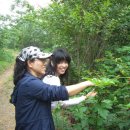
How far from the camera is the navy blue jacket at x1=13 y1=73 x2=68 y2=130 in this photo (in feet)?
10.5

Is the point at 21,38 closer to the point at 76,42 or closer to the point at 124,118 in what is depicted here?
the point at 76,42

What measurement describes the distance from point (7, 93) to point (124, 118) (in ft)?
28.5

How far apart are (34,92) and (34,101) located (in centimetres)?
13

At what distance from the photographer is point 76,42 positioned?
725 centimetres

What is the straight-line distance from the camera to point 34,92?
10.7ft

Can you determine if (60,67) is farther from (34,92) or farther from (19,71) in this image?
(34,92)

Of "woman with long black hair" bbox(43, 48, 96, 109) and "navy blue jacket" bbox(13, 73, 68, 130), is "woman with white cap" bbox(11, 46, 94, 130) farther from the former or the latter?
"woman with long black hair" bbox(43, 48, 96, 109)

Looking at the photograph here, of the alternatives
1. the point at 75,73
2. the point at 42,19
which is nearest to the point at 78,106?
the point at 75,73

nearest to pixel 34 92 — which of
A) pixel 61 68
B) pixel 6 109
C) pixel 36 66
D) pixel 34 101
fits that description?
pixel 34 101

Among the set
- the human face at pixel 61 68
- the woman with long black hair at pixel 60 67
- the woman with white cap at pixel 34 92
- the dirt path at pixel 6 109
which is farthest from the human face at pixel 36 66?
the dirt path at pixel 6 109

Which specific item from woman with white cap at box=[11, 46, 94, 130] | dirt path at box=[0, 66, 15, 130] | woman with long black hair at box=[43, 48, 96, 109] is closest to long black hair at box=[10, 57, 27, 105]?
woman with white cap at box=[11, 46, 94, 130]

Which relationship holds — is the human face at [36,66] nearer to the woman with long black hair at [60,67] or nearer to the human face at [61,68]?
the woman with long black hair at [60,67]

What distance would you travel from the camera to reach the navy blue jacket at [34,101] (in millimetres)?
3209

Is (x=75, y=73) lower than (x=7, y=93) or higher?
higher
